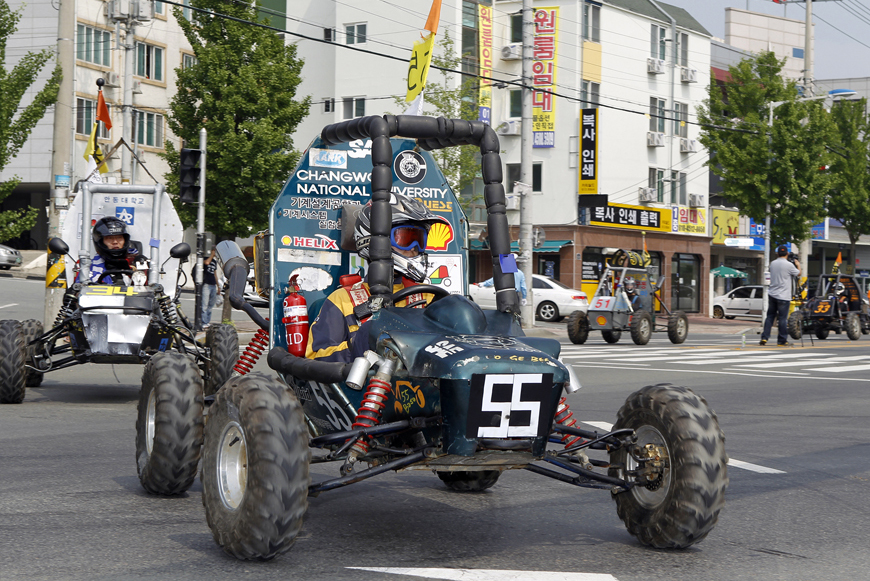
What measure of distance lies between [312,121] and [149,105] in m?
8.38

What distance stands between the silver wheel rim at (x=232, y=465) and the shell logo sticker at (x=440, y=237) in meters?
2.40

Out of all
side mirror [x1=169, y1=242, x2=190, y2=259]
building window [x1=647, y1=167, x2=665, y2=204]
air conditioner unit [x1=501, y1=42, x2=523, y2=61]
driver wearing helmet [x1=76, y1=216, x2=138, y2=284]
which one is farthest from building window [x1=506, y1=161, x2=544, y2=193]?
driver wearing helmet [x1=76, y1=216, x2=138, y2=284]

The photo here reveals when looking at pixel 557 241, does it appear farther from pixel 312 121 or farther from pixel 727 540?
pixel 727 540

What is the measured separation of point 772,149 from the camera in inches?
1599

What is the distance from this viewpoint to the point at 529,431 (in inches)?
190

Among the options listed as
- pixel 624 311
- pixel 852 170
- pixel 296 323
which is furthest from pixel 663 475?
pixel 852 170

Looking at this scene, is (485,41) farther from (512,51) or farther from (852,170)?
(852,170)

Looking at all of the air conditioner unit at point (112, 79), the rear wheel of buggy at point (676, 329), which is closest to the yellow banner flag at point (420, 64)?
the rear wheel of buggy at point (676, 329)

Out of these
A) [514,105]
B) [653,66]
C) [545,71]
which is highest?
[653,66]

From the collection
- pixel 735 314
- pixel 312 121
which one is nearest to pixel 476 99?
pixel 312 121

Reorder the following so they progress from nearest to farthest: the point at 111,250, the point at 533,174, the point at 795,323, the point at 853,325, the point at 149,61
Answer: the point at 111,250, the point at 795,323, the point at 853,325, the point at 533,174, the point at 149,61

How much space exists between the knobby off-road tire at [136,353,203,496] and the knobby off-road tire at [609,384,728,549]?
8.52 ft

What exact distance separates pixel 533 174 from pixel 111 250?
35660 millimetres

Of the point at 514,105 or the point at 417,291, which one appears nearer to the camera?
the point at 417,291
